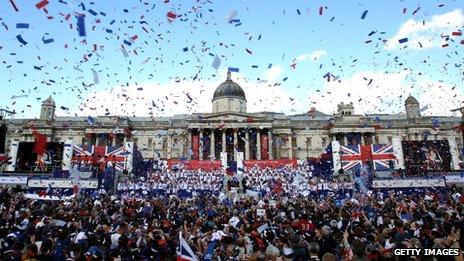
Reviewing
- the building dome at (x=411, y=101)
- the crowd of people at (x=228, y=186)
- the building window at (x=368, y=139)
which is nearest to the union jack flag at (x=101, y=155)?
the crowd of people at (x=228, y=186)

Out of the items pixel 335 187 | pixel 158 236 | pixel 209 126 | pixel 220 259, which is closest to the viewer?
pixel 220 259

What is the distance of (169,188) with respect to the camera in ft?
121

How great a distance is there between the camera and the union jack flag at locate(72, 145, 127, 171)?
145 feet

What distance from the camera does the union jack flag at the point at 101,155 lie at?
44.3m

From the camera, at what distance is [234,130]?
76875 millimetres

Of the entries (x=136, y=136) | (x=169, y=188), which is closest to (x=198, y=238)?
(x=169, y=188)

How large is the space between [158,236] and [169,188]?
92.5 feet

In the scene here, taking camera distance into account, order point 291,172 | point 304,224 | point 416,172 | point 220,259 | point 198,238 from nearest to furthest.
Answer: point 220,259 → point 198,238 → point 304,224 → point 416,172 → point 291,172

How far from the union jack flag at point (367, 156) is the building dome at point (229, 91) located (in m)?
40.6

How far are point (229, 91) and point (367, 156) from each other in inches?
1734

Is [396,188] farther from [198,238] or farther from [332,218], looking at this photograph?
[198,238]

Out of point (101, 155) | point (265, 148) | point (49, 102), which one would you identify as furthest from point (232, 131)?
point (49, 102)

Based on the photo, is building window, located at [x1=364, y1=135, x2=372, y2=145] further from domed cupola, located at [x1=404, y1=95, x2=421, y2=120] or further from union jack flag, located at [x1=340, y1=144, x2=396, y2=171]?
union jack flag, located at [x1=340, y1=144, x2=396, y2=171]

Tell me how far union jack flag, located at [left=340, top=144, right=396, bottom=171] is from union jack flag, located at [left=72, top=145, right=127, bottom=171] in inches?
1067
